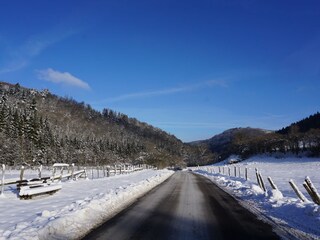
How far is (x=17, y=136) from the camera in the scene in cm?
9319

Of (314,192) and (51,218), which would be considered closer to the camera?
(51,218)

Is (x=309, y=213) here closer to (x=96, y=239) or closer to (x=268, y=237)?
(x=268, y=237)

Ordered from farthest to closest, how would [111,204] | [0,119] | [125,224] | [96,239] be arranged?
1. [0,119]
2. [111,204]
3. [125,224]
4. [96,239]

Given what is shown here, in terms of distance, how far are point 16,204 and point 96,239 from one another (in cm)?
752

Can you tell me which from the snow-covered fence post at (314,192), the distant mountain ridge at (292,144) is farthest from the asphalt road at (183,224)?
the distant mountain ridge at (292,144)

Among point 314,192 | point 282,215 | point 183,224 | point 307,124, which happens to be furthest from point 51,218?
point 307,124

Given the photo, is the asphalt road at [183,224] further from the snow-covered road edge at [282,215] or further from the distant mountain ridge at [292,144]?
the distant mountain ridge at [292,144]

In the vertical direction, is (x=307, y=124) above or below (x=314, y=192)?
above

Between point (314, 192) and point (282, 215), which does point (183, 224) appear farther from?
point (314, 192)

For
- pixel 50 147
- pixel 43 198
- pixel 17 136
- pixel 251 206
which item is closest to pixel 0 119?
pixel 17 136

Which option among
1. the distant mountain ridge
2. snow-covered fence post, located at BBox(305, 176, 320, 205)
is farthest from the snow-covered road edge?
the distant mountain ridge

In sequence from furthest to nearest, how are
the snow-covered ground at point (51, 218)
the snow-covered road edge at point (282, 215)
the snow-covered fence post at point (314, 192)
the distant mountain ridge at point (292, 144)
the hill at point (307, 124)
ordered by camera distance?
the hill at point (307, 124) → the distant mountain ridge at point (292, 144) → the snow-covered fence post at point (314, 192) → the snow-covered road edge at point (282, 215) → the snow-covered ground at point (51, 218)

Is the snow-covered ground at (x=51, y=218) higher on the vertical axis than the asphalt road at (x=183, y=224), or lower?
higher

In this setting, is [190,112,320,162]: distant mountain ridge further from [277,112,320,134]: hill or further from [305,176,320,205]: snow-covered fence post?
[305,176,320,205]: snow-covered fence post
